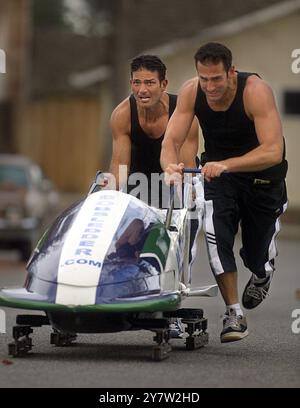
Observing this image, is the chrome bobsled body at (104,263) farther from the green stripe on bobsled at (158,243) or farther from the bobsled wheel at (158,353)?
the bobsled wheel at (158,353)

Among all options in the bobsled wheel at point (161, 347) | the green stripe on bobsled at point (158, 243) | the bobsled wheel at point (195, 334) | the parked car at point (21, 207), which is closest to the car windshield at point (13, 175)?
the parked car at point (21, 207)

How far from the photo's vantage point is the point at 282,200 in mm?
10422

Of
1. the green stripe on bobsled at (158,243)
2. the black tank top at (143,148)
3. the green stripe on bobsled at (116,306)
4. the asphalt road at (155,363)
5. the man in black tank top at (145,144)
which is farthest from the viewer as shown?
the black tank top at (143,148)

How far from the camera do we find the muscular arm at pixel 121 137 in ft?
35.0

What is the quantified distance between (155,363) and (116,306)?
56 centimetres

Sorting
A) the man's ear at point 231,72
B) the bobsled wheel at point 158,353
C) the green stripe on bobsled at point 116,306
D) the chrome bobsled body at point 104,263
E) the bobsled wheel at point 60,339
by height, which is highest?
the man's ear at point 231,72

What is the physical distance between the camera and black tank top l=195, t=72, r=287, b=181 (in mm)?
9844

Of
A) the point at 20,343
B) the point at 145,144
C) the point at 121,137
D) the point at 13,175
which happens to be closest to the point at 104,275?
the point at 20,343

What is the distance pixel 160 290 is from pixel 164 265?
0.25 meters

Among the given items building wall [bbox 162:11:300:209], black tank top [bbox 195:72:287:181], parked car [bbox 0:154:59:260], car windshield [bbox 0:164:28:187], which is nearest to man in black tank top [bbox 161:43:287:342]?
black tank top [bbox 195:72:287:181]

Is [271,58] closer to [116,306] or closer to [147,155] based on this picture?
[147,155]

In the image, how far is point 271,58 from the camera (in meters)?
37.5

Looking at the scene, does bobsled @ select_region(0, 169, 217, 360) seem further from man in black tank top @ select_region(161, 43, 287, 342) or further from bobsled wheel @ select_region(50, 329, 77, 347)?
bobsled wheel @ select_region(50, 329, 77, 347)

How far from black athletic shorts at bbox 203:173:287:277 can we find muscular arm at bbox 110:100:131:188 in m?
0.79
